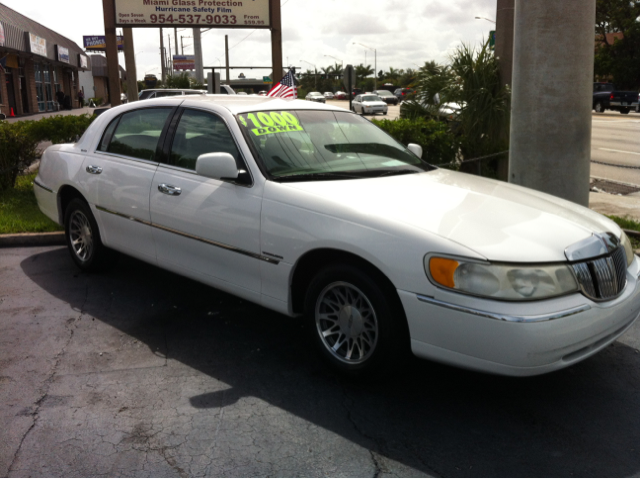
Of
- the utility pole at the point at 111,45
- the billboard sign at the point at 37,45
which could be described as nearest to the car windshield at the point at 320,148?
the utility pole at the point at 111,45

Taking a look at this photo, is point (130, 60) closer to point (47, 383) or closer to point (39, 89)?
point (47, 383)

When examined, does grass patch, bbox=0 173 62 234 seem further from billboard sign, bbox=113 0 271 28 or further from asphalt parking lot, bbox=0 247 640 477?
billboard sign, bbox=113 0 271 28

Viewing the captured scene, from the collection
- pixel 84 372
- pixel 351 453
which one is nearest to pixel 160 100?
pixel 84 372

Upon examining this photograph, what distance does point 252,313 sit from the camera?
5.14 metres

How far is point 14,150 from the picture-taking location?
30.7 feet

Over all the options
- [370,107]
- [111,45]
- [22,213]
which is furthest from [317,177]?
[370,107]

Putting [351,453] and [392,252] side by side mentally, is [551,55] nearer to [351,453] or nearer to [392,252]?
[392,252]

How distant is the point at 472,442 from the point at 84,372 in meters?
2.33

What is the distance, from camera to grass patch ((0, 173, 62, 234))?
766cm

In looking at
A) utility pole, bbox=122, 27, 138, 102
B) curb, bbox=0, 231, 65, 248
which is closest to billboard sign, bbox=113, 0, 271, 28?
utility pole, bbox=122, 27, 138, 102

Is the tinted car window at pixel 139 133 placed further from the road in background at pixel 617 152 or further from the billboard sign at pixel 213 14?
the billboard sign at pixel 213 14

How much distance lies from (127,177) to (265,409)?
2.47 meters

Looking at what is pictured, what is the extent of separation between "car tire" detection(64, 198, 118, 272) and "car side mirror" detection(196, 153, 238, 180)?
1928mm

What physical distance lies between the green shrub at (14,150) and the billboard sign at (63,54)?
128 feet
